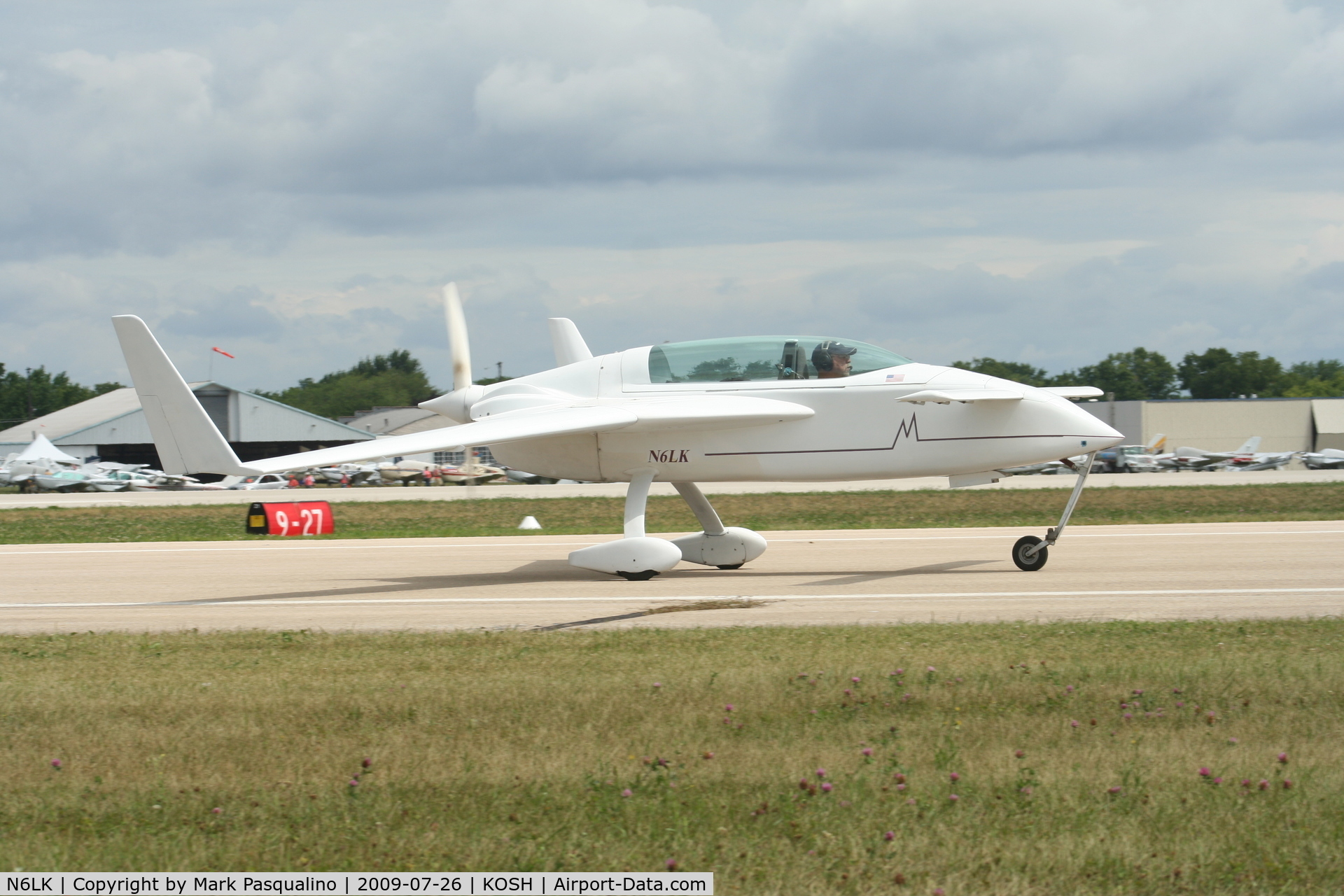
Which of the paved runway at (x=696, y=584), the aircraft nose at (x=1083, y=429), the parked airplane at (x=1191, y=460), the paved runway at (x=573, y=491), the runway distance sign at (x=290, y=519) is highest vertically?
the parked airplane at (x=1191, y=460)

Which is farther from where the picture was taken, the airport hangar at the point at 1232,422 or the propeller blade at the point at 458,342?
the airport hangar at the point at 1232,422

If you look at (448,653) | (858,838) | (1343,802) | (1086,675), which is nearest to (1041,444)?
(1086,675)

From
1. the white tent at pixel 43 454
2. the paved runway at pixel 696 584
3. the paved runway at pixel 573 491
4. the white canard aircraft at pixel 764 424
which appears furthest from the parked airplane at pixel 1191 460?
the white tent at pixel 43 454

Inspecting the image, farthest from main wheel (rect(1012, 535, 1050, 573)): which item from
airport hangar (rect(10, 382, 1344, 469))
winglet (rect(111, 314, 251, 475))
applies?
airport hangar (rect(10, 382, 1344, 469))

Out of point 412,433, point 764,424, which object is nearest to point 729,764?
point 412,433

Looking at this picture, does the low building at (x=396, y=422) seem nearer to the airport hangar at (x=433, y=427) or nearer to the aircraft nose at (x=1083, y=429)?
the airport hangar at (x=433, y=427)

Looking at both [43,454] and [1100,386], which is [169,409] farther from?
[1100,386]

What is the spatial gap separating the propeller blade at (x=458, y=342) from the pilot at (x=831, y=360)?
196 inches

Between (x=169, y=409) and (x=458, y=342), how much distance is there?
4519 mm

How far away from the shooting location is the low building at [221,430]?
8269 cm

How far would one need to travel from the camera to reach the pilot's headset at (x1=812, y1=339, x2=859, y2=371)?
13625 mm

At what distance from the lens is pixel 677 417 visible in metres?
13.3

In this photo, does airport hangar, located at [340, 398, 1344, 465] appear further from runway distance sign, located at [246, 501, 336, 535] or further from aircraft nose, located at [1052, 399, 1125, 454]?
aircraft nose, located at [1052, 399, 1125, 454]

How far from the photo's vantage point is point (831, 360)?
13625 mm
